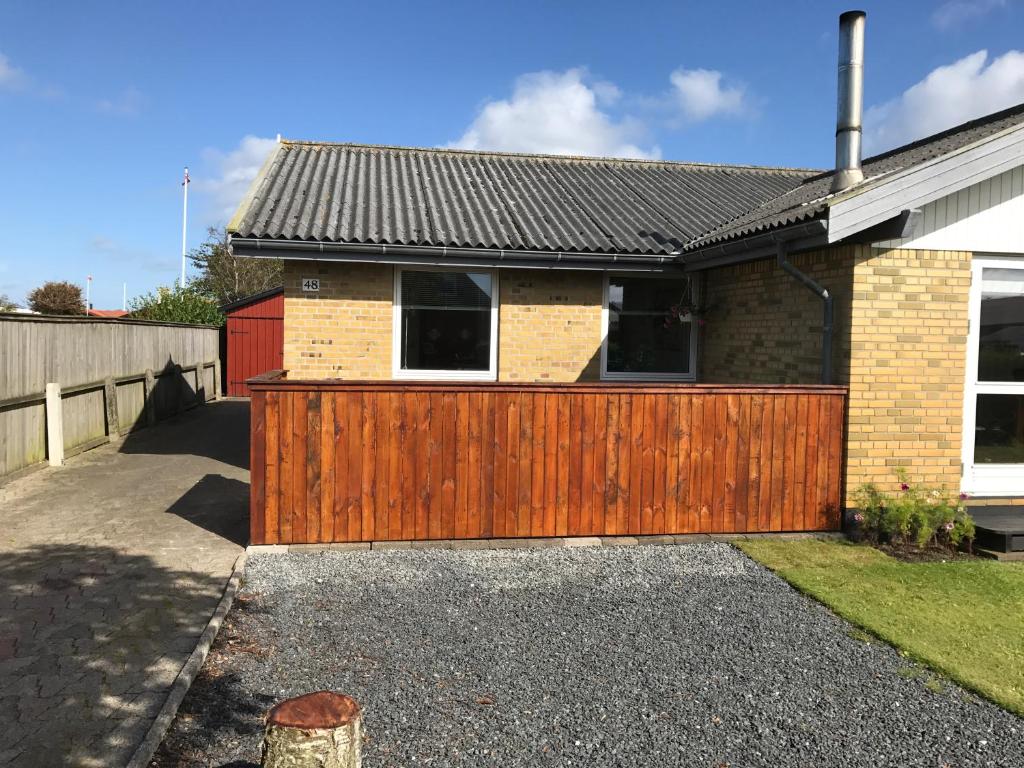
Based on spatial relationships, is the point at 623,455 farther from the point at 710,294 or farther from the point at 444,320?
the point at 710,294

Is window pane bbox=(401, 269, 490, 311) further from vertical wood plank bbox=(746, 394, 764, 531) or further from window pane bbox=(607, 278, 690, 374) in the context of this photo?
vertical wood plank bbox=(746, 394, 764, 531)

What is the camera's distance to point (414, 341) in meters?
10.0

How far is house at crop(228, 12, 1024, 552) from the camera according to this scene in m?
A: 7.17

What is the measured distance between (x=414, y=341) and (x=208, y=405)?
1182 cm

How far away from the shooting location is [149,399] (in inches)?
593

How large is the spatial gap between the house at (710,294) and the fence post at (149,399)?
5230 millimetres

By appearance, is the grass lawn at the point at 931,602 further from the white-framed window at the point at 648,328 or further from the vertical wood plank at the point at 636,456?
the white-framed window at the point at 648,328

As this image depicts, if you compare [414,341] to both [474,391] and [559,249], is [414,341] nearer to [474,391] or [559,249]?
[559,249]

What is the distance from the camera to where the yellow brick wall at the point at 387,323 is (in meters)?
9.64

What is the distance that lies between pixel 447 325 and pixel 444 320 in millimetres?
77

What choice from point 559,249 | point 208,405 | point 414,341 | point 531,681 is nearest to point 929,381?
point 559,249

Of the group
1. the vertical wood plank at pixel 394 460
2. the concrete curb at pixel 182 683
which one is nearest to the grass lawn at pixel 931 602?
the vertical wood plank at pixel 394 460

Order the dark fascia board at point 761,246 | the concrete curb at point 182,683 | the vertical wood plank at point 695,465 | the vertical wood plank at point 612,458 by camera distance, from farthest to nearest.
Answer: the vertical wood plank at point 695,465 < the vertical wood plank at point 612,458 < the dark fascia board at point 761,246 < the concrete curb at point 182,683

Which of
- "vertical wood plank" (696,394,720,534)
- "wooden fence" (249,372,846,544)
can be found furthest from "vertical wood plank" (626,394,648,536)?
"vertical wood plank" (696,394,720,534)
